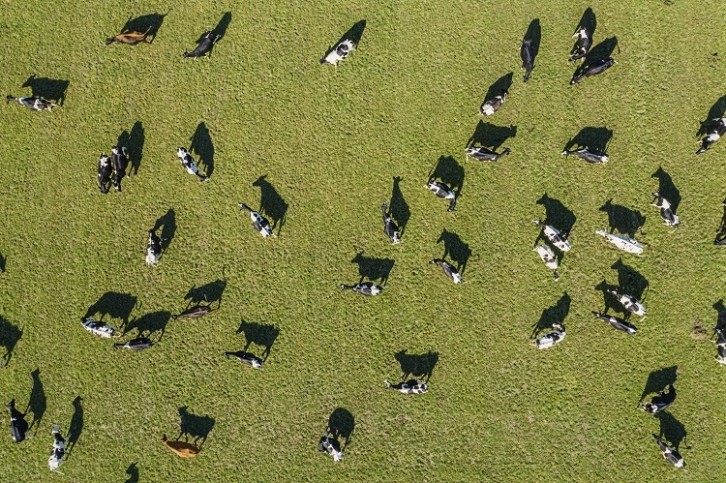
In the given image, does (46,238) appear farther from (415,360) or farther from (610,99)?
(610,99)

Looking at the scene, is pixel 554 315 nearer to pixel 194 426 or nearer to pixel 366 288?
pixel 366 288

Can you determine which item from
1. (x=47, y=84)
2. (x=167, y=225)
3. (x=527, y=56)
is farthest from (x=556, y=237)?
(x=47, y=84)

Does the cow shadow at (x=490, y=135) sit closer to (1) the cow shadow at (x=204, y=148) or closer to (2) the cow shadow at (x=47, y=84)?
(1) the cow shadow at (x=204, y=148)

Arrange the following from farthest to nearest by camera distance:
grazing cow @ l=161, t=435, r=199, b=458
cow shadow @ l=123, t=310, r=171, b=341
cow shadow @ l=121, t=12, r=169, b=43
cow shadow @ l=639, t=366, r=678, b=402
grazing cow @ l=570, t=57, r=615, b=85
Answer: cow shadow @ l=121, t=12, r=169, b=43 → cow shadow @ l=123, t=310, r=171, b=341 → grazing cow @ l=161, t=435, r=199, b=458 → cow shadow @ l=639, t=366, r=678, b=402 → grazing cow @ l=570, t=57, r=615, b=85

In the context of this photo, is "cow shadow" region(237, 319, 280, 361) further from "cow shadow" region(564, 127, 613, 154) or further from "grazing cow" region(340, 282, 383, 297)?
"cow shadow" region(564, 127, 613, 154)

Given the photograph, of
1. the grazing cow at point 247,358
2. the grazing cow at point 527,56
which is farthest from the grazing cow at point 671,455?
the grazing cow at point 247,358

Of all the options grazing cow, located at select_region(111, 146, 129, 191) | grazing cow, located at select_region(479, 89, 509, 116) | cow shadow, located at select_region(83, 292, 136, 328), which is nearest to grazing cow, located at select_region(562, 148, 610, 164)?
grazing cow, located at select_region(479, 89, 509, 116)
